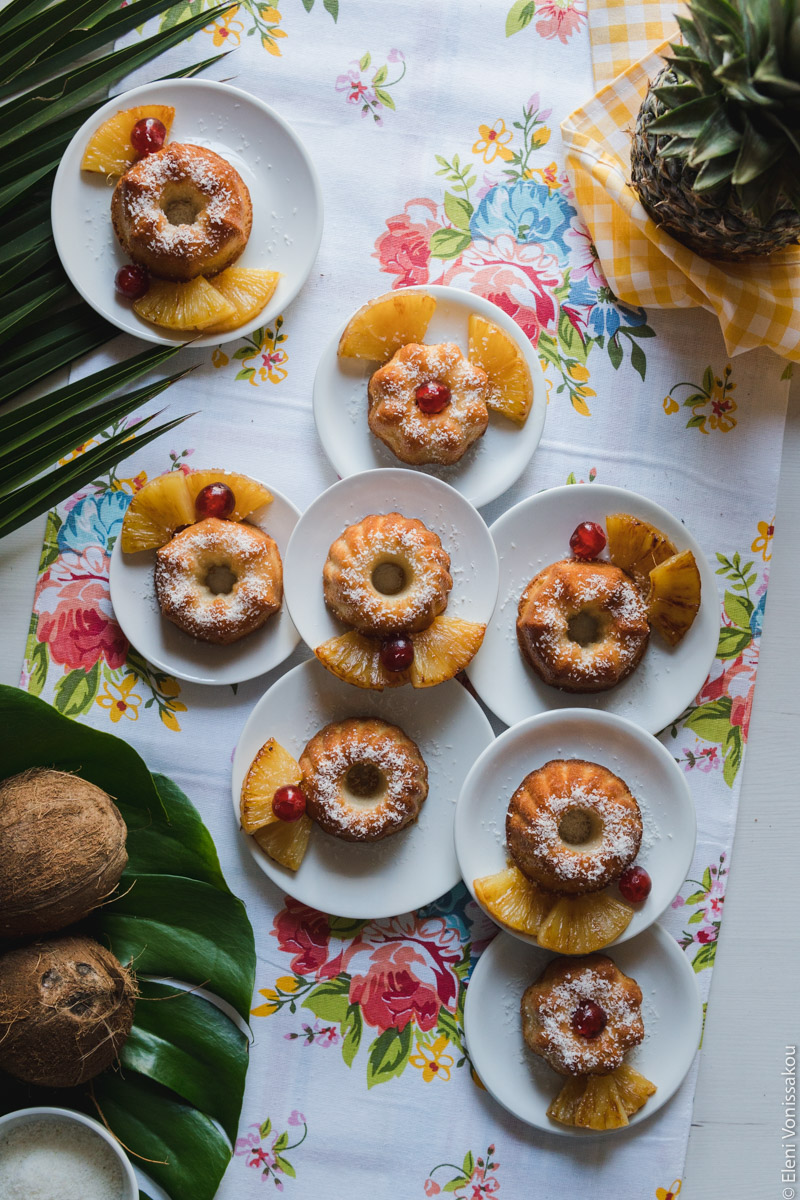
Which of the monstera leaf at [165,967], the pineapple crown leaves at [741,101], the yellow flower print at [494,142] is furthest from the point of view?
the yellow flower print at [494,142]

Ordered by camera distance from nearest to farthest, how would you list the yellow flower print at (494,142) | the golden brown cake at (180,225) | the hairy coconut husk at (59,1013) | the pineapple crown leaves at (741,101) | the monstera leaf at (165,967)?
the pineapple crown leaves at (741,101)
the hairy coconut husk at (59,1013)
the monstera leaf at (165,967)
the golden brown cake at (180,225)
the yellow flower print at (494,142)

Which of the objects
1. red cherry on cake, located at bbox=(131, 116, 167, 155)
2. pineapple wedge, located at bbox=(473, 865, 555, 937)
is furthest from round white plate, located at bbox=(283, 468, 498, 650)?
red cherry on cake, located at bbox=(131, 116, 167, 155)

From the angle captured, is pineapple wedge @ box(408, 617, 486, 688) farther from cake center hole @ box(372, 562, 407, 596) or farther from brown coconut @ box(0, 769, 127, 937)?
brown coconut @ box(0, 769, 127, 937)

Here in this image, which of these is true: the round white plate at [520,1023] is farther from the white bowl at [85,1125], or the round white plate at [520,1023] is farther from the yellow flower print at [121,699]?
the yellow flower print at [121,699]

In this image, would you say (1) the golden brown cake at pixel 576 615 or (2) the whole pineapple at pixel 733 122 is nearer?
(2) the whole pineapple at pixel 733 122

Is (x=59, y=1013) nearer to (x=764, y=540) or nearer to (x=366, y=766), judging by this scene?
(x=366, y=766)

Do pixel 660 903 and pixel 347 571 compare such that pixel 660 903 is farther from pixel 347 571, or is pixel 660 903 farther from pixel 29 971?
pixel 29 971

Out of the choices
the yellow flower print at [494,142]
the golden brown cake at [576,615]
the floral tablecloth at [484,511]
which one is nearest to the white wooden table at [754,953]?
the floral tablecloth at [484,511]
